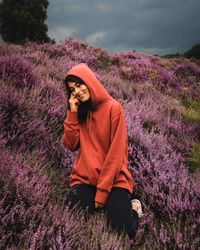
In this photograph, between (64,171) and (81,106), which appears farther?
(64,171)

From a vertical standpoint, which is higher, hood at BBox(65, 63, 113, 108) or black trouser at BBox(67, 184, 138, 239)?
hood at BBox(65, 63, 113, 108)

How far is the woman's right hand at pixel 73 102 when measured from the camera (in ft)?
11.7

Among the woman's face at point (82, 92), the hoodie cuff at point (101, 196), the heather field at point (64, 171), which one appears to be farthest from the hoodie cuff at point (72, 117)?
the hoodie cuff at point (101, 196)

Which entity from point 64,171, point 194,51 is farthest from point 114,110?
point 194,51

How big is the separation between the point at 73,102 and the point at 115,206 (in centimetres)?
97

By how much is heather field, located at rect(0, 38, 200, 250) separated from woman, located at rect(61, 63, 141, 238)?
13 cm

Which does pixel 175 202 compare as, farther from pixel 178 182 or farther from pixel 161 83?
pixel 161 83

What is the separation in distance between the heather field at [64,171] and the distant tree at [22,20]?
34.2 meters

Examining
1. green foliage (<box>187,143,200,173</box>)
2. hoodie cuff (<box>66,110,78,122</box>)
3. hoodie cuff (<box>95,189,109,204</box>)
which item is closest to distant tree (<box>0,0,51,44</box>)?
green foliage (<box>187,143,200,173</box>)

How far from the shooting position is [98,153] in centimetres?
352

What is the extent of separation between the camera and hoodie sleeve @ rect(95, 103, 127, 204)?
330 cm

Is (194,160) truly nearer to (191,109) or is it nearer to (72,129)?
(72,129)

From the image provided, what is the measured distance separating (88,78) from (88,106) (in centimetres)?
25

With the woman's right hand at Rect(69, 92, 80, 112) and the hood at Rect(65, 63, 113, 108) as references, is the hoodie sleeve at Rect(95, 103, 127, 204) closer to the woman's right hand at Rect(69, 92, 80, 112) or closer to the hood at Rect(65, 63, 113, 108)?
the hood at Rect(65, 63, 113, 108)
